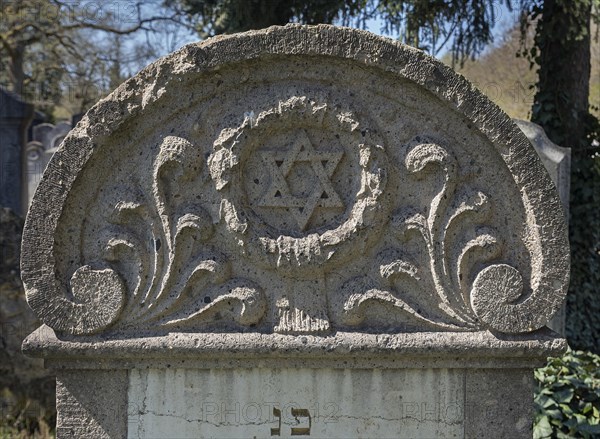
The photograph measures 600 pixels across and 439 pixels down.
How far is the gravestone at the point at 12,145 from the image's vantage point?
744cm

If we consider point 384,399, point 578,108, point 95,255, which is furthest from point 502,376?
point 578,108

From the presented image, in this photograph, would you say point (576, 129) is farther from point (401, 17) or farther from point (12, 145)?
point (12, 145)

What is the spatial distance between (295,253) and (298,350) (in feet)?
1.09

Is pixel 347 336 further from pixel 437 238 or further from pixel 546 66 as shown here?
pixel 546 66

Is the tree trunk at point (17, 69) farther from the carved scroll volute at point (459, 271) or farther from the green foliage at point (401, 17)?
the carved scroll volute at point (459, 271)

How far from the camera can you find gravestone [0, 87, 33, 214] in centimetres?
→ 744

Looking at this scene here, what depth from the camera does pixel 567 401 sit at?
386 centimetres

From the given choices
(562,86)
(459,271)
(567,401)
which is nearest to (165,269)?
(459,271)

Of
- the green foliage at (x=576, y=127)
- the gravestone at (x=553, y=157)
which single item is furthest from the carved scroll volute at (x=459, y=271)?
the green foliage at (x=576, y=127)

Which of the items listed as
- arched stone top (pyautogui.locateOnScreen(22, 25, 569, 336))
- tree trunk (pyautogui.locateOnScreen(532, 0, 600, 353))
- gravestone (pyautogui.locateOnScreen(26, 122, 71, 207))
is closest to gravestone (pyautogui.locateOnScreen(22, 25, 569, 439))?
arched stone top (pyautogui.locateOnScreen(22, 25, 569, 336))

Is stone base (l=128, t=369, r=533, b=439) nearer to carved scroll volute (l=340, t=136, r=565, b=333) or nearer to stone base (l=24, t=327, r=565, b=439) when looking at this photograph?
stone base (l=24, t=327, r=565, b=439)

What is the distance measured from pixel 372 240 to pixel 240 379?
2.21 ft

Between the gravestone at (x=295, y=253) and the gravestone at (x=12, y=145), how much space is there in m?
5.46

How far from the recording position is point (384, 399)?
2539 mm
